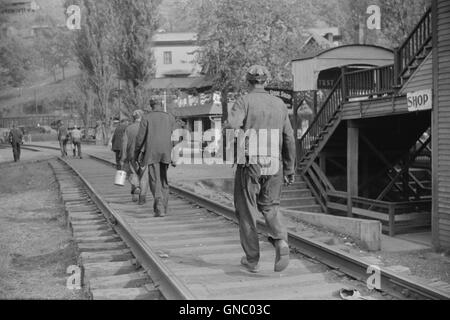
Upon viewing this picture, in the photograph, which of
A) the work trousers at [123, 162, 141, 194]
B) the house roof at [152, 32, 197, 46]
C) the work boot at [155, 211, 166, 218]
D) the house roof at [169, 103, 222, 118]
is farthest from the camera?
the house roof at [152, 32, 197, 46]

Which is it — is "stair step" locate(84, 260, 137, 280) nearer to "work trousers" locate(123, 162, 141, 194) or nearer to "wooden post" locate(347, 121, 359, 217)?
"work trousers" locate(123, 162, 141, 194)

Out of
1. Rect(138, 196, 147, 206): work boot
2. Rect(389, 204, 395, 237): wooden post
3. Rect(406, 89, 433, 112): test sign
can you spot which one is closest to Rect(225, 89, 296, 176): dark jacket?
Rect(138, 196, 147, 206): work boot

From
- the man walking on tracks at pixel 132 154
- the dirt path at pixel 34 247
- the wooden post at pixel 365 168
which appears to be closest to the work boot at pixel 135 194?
the man walking on tracks at pixel 132 154

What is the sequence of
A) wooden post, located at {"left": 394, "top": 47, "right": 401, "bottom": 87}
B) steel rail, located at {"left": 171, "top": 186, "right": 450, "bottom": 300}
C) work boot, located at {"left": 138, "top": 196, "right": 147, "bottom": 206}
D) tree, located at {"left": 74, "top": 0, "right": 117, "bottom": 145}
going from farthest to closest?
tree, located at {"left": 74, "top": 0, "right": 117, "bottom": 145}, wooden post, located at {"left": 394, "top": 47, "right": 401, "bottom": 87}, work boot, located at {"left": 138, "top": 196, "right": 147, "bottom": 206}, steel rail, located at {"left": 171, "top": 186, "right": 450, "bottom": 300}

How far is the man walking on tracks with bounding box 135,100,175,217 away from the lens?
32.7ft

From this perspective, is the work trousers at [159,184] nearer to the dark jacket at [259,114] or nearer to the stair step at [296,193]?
the dark jacket at [259,114]

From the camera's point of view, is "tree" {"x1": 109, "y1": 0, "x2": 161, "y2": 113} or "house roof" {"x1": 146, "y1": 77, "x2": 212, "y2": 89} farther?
"house roof" {"x1": 146, "y1": 77, "x2": 212, "y2": 89}

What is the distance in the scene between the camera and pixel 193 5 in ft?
110

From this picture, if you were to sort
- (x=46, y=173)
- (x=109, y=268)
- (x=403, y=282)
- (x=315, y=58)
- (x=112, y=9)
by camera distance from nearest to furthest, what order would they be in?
(x=403, y=282), (x=109, y=268), (x=315, y=58), (x=46, y=173), (x=112, y=9)

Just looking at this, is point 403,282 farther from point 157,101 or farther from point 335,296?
point 157,101

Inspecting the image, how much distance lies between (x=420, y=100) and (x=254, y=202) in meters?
8.89

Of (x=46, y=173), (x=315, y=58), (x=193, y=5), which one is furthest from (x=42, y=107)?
(x=315, y=58)

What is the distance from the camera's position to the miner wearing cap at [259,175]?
19.6ft

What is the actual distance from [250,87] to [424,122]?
43.1 ft
